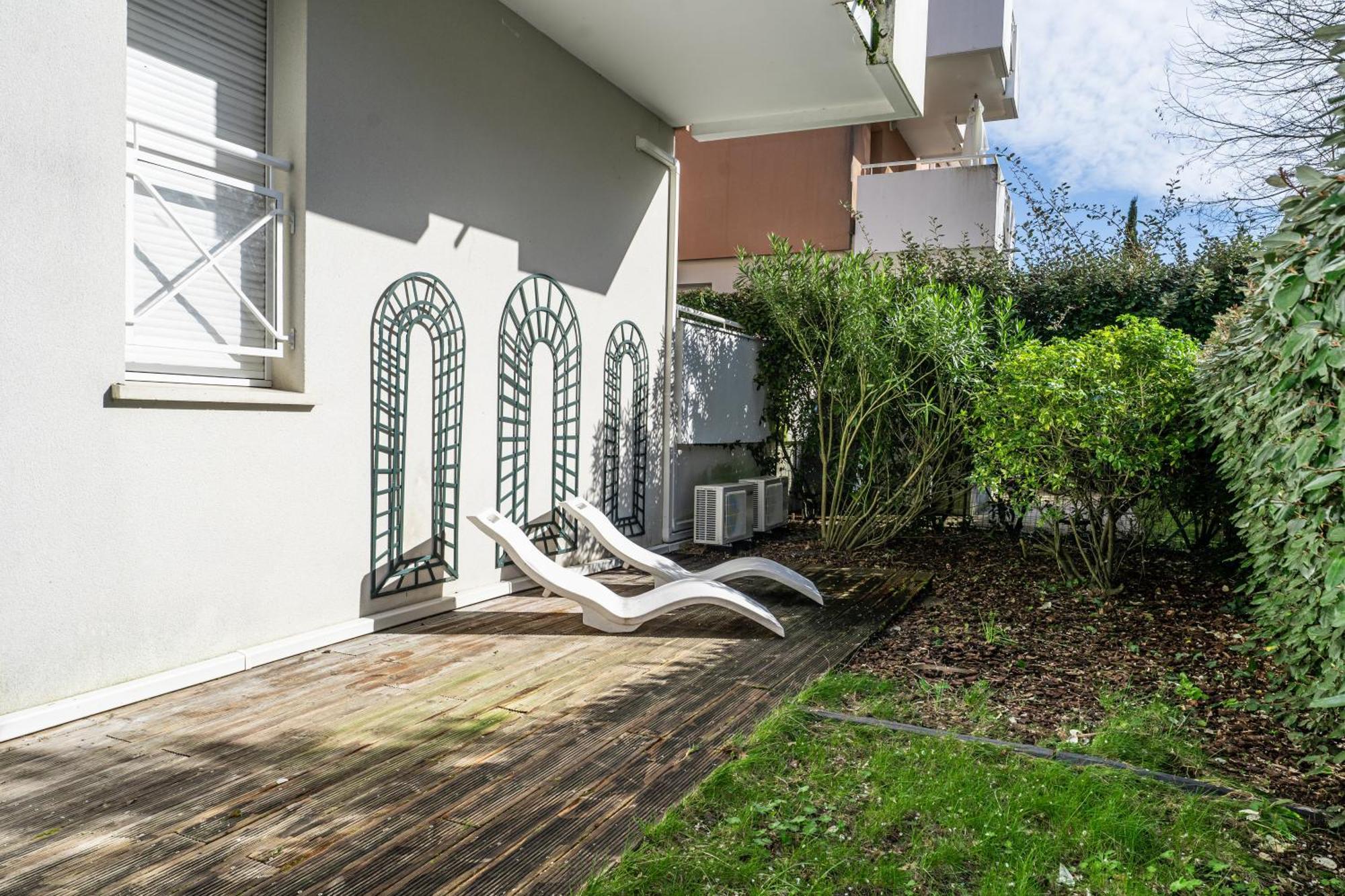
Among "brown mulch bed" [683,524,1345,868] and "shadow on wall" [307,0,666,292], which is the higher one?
"shadow on wall" [307,0,666,292]

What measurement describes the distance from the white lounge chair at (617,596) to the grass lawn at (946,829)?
175cm

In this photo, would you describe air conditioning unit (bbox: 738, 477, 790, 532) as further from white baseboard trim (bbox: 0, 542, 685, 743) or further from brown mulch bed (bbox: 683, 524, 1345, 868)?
white baseboard trim (bbox: 0, 542, 685, 743)

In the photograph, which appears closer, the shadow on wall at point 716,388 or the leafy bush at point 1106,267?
the leafy bush at point 1106,267

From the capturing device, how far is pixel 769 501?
32.3ft

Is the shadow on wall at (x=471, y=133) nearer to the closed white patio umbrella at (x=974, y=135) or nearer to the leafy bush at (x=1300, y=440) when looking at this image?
the leafy bush at (x=1300, y=440)

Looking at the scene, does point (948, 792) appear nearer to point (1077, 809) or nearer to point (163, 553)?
point (1077, 809)

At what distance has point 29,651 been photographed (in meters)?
3.46

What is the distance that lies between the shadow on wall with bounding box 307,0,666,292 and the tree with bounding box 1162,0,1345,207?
7808 mm

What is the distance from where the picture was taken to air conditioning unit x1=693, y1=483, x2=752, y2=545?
28.8ft

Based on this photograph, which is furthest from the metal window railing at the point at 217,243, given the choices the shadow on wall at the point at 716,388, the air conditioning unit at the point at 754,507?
the air conditioning unit at the point at 754,507

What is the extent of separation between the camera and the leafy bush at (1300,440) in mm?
2424

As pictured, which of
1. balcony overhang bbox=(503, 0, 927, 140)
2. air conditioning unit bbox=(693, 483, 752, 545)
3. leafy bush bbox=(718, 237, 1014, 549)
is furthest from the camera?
air conditioning unit bbox=(693, 483, 752, 545)

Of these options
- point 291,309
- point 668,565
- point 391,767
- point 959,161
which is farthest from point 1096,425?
point 959,161

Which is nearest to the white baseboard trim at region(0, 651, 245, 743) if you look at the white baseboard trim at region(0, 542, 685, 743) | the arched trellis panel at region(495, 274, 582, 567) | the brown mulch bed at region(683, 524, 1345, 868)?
the white baseboard trim at region(0, 542, 685, 743)
